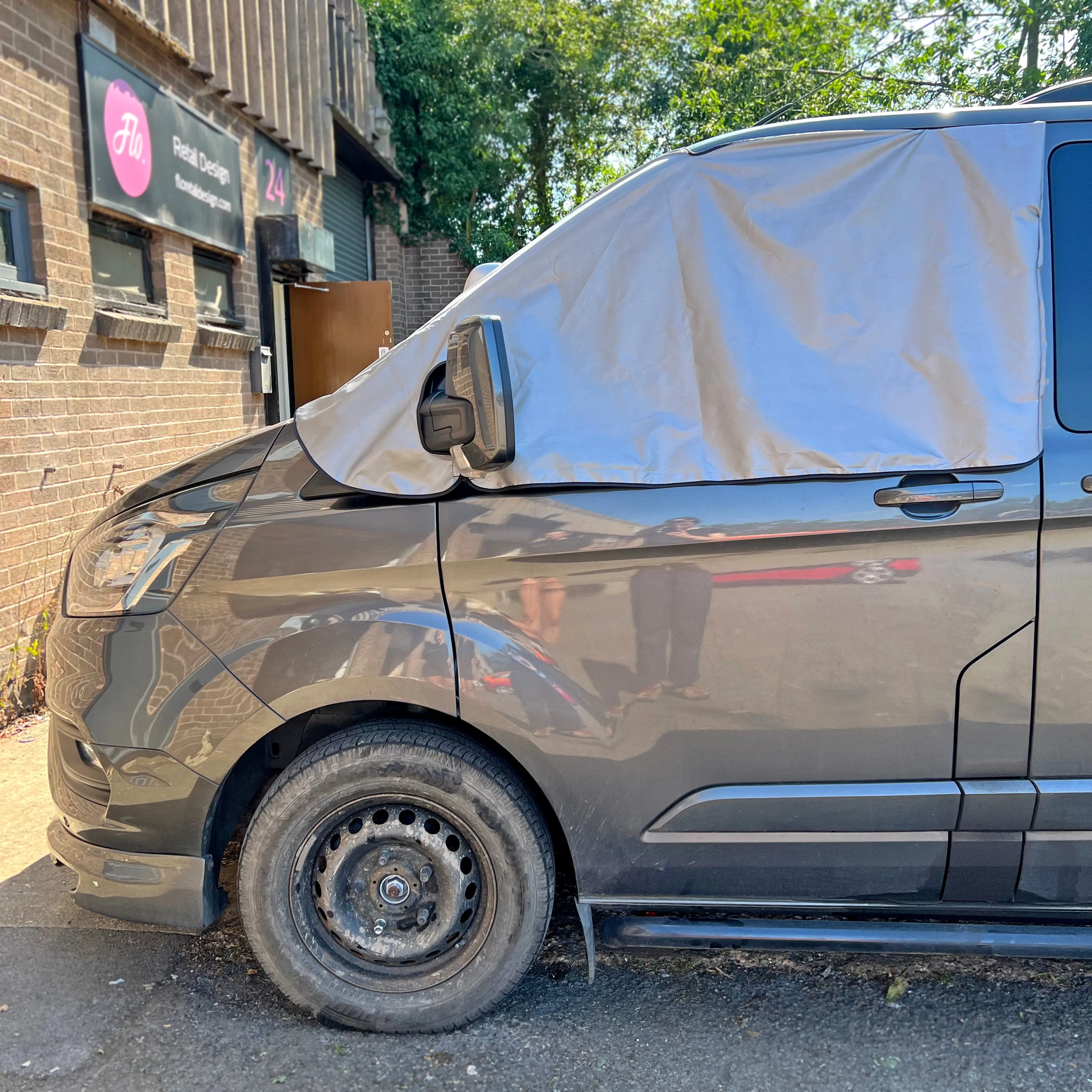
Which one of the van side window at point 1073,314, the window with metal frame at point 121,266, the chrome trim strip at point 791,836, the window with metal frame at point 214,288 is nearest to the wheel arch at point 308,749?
the chrome trim strip at point 791,836

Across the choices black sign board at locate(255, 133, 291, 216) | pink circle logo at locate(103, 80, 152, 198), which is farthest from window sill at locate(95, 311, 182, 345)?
black sign board at locate(255, 133, 291, 216)

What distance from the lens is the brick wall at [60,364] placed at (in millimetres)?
5098

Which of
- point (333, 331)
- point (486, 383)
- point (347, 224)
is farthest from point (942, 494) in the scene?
point (347, 224)

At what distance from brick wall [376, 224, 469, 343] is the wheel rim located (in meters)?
13.4

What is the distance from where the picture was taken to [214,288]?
26.6 ft

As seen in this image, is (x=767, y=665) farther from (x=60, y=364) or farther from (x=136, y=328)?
(x=136, y=328)

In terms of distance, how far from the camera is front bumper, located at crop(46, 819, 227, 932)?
256 centimetres

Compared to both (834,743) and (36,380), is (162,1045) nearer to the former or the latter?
(834,743)

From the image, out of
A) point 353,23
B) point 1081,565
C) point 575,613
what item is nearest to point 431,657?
point 575,613

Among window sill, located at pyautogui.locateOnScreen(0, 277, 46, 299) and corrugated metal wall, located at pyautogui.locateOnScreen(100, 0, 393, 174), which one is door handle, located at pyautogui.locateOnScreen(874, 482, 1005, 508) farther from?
corrugated metal wall, located at pyautogui.locateOnScreen(100, 0, 393, 174)

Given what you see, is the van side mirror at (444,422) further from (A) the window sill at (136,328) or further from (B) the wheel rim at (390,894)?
(A) the window sill at (136,328)

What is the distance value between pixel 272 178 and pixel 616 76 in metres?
10.7

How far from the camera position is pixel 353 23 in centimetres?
1196

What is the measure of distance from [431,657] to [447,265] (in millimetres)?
14549
